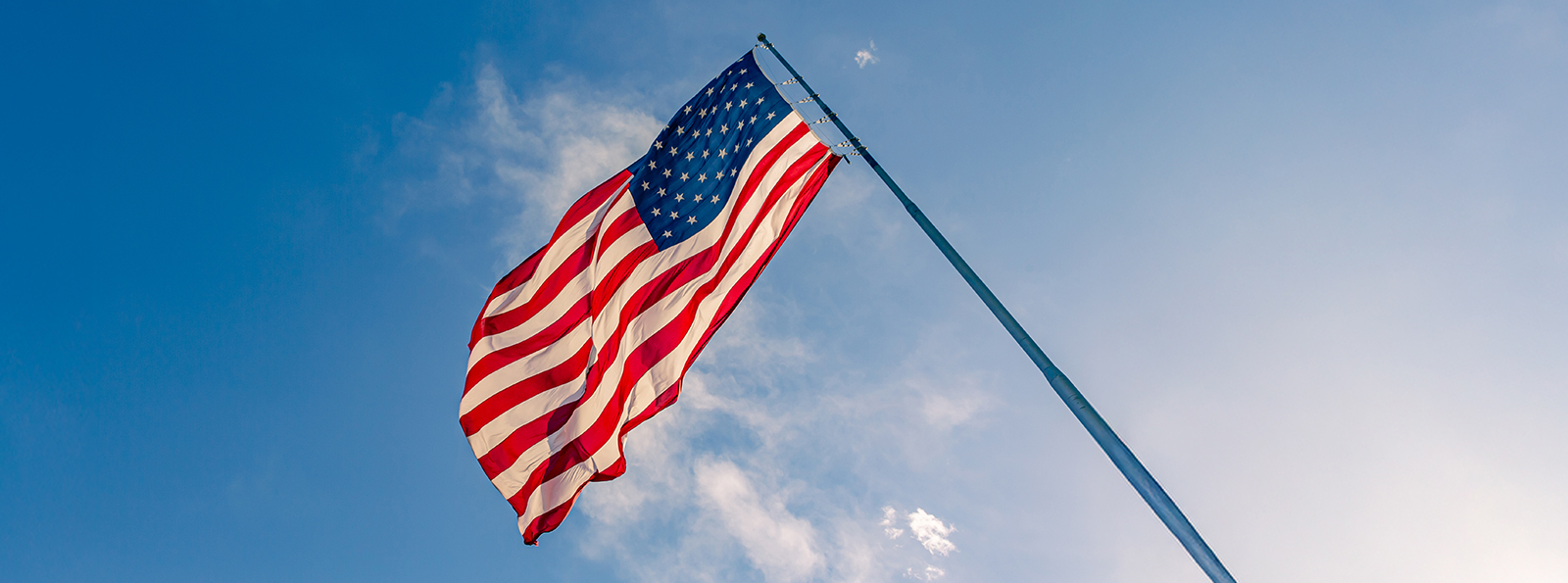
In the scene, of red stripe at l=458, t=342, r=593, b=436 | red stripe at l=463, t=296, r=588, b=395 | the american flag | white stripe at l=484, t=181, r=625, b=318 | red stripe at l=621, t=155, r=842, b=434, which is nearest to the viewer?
red stripe at l=621, t=155, r=842, b=434

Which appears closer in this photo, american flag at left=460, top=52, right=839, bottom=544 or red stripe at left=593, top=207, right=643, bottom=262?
american flag at left=460, top=52, right=839, bottom=544

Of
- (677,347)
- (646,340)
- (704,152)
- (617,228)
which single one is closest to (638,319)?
(646,340)

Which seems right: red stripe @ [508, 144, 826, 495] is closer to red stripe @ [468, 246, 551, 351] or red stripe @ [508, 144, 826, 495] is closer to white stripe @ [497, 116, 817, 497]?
white stripe @ [497, 116, 817, 497]

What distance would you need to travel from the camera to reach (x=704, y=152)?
37.7ft

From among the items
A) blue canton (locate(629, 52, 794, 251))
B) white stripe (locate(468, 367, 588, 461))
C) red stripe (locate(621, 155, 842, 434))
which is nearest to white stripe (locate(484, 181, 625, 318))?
blue canton (locate(629, 52, 794, 251))

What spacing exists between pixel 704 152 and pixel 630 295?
255 cm

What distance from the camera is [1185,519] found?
5805 millimetres

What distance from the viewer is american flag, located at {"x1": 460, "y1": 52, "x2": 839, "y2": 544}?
1062 centimetres

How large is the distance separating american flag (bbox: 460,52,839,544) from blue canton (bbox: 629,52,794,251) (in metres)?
0.02

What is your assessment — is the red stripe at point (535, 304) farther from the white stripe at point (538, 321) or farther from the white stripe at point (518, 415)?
the white stripe at point (518, 415)

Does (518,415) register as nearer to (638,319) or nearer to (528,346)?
(528,346)

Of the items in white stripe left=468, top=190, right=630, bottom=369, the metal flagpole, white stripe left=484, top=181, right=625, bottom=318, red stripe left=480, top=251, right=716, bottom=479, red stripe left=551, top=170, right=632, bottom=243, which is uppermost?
red stripe left=551, top=170, right=632, bottom=243

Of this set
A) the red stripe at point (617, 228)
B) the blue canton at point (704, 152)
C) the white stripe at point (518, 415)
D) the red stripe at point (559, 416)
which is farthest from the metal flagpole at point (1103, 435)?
the white stripe at point (518, 415)

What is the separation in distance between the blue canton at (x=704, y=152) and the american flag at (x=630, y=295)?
2cm
